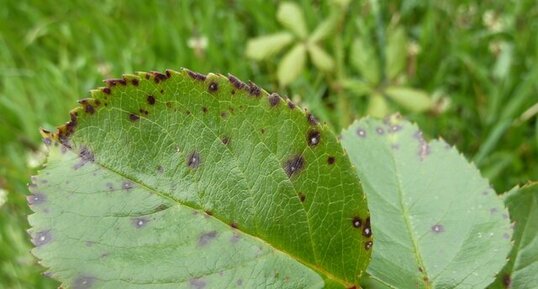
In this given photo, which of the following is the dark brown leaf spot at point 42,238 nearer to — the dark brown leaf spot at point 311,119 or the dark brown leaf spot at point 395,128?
the dark brown leaf spot at point 311,119

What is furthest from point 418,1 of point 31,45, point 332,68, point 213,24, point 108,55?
point 31,45

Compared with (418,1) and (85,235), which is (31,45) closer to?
(418,1)

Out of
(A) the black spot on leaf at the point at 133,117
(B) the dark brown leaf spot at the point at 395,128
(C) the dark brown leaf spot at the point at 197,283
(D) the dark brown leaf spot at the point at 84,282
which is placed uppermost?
(B) the dark brown leaf spot at the point at 395,128

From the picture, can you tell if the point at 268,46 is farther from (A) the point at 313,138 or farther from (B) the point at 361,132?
(A) the point at 313,138

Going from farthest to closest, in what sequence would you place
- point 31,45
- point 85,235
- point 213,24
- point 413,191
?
1. point 31,45
2. point 213,24
3. point 413,191
4. point 85,235

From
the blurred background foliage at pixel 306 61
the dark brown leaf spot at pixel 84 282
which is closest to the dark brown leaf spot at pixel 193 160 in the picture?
the dark brown leaf spot at pixel 84 282

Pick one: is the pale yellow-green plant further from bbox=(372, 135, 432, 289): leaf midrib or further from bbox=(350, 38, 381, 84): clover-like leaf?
bbox=(372, 135, 432, 289): leaf midrib
